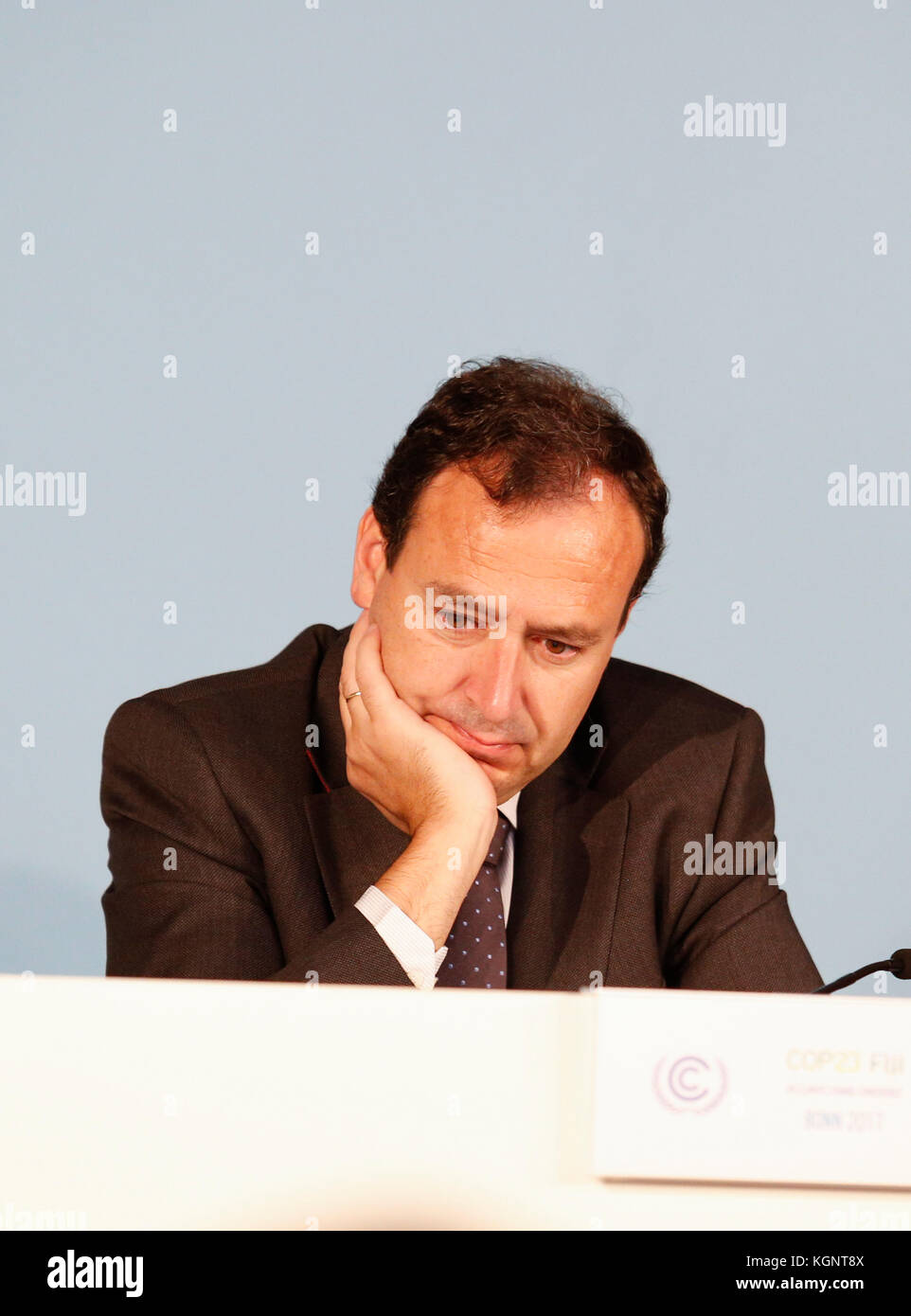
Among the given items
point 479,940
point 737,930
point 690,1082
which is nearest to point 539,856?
point 479,940

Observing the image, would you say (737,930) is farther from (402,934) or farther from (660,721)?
(402,934)

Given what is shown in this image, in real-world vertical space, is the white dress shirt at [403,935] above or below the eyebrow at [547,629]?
below

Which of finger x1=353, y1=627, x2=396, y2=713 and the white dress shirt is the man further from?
the white dress shirt

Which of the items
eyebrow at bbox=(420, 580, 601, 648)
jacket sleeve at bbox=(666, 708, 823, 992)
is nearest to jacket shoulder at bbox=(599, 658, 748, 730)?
jacket sleeve at bbox=(666, 708, 823, 992)

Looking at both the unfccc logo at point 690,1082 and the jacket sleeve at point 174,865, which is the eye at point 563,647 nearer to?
the jacket sleeve at point 174,865

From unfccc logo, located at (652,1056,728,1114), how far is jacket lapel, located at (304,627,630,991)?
1.11 metres

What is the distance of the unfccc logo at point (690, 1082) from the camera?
28.6 inches

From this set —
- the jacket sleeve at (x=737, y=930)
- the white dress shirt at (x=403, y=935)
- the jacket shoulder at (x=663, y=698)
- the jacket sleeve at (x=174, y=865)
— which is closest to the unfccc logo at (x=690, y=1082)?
the white dress shirt at (x=403, y=935)

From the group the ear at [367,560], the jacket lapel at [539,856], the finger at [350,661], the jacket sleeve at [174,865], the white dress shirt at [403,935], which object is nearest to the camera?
the white dress shirt at [403,935]

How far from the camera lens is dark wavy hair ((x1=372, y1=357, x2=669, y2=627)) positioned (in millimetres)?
1919
